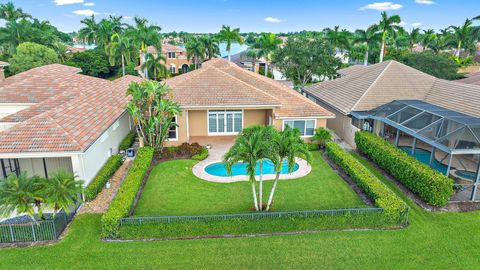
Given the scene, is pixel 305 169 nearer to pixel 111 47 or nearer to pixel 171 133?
pixel 171 133

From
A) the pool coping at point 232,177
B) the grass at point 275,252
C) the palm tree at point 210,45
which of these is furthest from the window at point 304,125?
the palm tree at point 210,45

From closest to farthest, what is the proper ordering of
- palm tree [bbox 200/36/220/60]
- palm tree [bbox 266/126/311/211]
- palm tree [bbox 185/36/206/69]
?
palm tree [bbox 266/126/311/211]
palm tree [bbox 185/36/206/69]
palm tree [bbox 200/36/220/60]

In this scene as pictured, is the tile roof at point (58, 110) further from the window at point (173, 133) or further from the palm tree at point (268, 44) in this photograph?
the palm tree at point (268, 44)

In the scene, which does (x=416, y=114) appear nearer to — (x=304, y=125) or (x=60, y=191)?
(x=304, y=125)

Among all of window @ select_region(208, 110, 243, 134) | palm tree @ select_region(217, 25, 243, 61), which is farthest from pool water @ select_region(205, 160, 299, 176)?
palm tree @ select_region(217, 25, 243, 61)

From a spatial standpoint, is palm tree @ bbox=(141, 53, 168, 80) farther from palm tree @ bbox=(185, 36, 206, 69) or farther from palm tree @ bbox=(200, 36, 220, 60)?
palm tree @ bbox=(200, 36, 220, 60)

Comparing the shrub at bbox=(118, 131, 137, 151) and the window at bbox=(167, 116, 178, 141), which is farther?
the window at bbox=(167, 116, 178, 141)

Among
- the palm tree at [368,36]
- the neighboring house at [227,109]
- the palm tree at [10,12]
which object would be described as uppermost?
the palm tree at [10,12]
